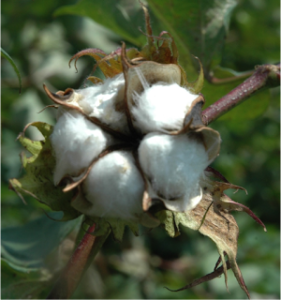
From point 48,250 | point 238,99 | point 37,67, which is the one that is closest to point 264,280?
point 48,250

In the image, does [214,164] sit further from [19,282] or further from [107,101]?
[107,101]

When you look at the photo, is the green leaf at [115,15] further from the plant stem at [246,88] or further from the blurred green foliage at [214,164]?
the plant stem at [246,88]

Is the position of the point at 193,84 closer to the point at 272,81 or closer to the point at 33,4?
the point at 272,81

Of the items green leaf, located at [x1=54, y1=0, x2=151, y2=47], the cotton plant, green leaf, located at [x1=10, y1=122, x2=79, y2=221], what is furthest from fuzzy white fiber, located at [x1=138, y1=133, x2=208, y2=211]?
green leaf, located at [x1=54, y1=0, x2=151, y2=47]

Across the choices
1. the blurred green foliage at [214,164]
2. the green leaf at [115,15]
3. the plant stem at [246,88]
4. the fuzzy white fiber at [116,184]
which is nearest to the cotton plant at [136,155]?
the fuzzy white fiber at [116,184]

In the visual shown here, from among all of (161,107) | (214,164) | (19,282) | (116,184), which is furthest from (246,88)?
(214,164)
